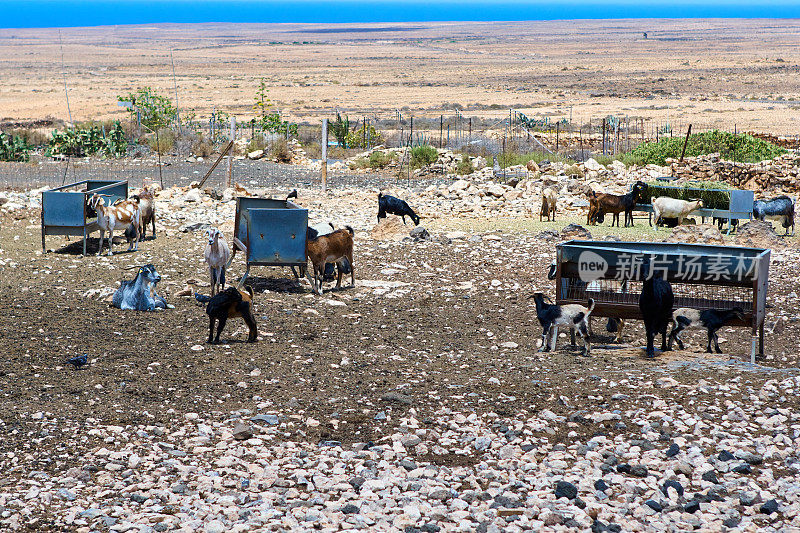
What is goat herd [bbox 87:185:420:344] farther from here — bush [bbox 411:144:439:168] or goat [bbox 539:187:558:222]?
bush [bbox 411:144:439:168]

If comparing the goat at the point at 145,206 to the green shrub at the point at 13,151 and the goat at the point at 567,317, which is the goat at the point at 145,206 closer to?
the goat at the point at 567,317

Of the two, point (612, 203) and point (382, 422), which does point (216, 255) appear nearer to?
point (382, 422)

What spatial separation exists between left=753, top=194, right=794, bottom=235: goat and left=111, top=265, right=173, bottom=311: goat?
38.8 feet

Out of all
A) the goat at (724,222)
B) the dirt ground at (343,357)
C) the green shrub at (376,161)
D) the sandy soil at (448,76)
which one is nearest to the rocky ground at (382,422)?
the dirt ground at (343,357)

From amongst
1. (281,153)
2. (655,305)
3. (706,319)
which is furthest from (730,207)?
(281,153)

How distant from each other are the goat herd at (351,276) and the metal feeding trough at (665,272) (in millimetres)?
275

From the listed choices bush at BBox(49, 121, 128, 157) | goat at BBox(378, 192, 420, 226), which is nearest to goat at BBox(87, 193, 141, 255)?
goat at BBox(378, 192, 420, 226)

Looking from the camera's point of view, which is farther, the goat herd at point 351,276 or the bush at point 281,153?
the bush at point 281,153

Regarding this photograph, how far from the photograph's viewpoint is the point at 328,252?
12.4 meters

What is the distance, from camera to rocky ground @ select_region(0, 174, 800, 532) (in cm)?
584

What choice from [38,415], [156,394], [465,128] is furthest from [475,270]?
[465,128]

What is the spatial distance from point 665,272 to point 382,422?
3.79 metres

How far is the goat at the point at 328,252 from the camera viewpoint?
1232 centimetres

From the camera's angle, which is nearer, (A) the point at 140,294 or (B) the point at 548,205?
(A) the point at 140,294
